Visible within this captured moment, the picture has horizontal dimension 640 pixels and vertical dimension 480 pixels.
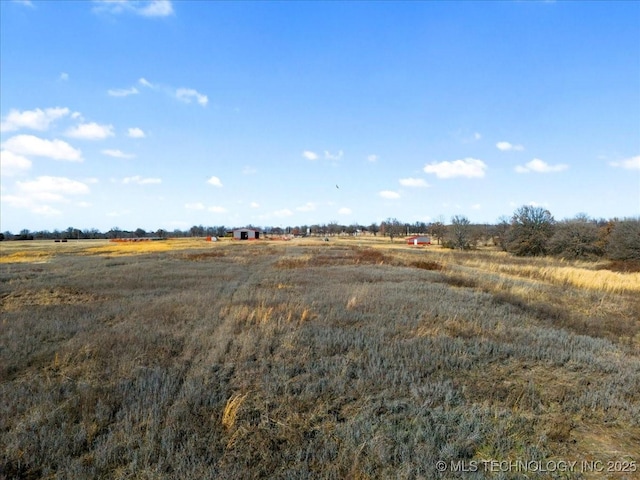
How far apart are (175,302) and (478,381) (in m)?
11.3

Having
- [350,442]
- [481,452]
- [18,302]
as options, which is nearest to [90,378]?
[350,442]

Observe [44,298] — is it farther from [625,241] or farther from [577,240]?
[577,240]

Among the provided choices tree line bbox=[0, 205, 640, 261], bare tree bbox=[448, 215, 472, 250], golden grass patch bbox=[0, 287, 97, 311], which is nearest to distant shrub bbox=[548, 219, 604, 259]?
tree line bbox=[0, 205, 640, 261]

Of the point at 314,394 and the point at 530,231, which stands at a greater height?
the point at 530,231

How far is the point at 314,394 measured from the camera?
5824 millimetres

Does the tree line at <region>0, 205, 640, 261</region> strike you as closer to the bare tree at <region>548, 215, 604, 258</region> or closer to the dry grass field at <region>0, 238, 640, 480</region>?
the bare tree at <region>548, 215, 604, 258</region>

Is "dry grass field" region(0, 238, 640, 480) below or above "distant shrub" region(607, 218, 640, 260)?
below

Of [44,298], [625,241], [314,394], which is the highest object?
[625,241]

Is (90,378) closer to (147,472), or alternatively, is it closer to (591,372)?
(147,472)

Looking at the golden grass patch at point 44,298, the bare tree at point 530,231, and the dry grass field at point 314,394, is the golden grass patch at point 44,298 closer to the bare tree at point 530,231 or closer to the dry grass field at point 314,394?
the dry grass field at point 314,394

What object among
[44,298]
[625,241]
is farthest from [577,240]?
[44,298]

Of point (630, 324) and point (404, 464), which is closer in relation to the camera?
point (404, 464)

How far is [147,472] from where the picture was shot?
4055 mm

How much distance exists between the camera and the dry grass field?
4277mm
